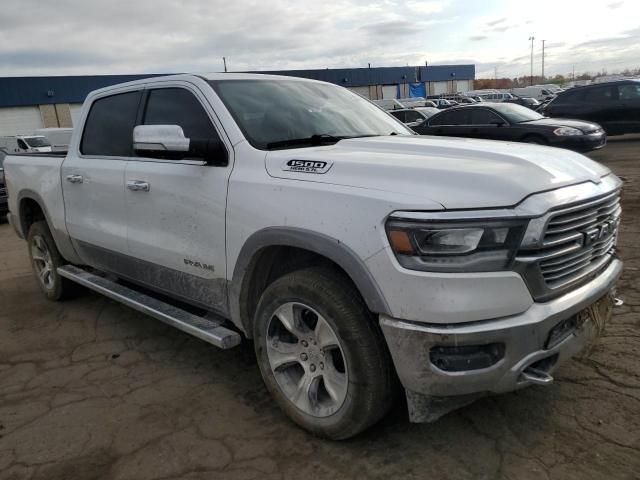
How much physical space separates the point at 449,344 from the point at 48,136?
76.3 ft

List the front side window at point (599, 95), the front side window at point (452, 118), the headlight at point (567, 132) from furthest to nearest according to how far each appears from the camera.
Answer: the front side window at point (599, 95)
the front side window at point (452, 118)
the headlight at point (567, 132)

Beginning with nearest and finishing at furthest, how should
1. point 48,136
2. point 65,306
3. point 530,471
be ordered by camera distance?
point 530,471
point 65,306
point 48,136

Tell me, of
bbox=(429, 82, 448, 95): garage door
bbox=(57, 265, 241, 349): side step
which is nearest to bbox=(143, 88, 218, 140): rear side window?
bbox=(57, 265, 241, 349): side step

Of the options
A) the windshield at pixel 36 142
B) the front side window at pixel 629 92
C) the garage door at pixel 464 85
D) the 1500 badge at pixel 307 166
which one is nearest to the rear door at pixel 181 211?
the 1500 badge at pixel 307 166

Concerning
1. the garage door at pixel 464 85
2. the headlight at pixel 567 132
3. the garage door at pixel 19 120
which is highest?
the garage door at pixel 464 85

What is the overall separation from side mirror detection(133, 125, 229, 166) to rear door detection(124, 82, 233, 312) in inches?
1.9

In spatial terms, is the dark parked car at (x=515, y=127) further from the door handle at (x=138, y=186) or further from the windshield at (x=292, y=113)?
the door handle at (x=138, y=186)

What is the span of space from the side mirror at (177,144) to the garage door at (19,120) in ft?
134

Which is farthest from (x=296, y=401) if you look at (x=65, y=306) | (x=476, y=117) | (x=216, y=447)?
(x=476, y=117)

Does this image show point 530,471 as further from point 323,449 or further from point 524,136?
point 524,136

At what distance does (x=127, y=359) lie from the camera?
4.10m

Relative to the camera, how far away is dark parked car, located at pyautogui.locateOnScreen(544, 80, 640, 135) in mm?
15172

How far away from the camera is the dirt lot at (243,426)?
2.66 m

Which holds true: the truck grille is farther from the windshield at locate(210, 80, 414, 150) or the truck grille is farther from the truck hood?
the windshield at locate(210, 80, 414, 150)
